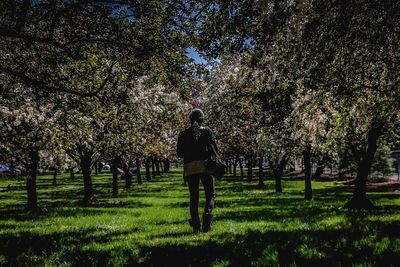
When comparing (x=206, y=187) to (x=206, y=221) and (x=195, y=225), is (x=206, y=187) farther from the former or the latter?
(x=195, y=225)

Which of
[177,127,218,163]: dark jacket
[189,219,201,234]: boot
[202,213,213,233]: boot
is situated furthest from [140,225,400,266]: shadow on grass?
[177,127,218,163]: dark jacket

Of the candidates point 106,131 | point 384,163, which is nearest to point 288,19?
point 106,131

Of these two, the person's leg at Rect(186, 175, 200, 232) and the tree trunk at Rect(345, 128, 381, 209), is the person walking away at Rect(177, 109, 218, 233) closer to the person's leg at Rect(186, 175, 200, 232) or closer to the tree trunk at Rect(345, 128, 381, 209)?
the person's leg at Rect(186, 175, 200, 232)

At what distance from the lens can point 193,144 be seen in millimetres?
9555

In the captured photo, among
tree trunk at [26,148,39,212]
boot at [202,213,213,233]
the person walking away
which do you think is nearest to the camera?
the person walking away

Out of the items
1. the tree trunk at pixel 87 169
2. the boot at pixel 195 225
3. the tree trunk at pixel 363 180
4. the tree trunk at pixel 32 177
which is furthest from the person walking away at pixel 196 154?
the tree trunk at pixel 87 169

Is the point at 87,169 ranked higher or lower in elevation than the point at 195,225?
higher

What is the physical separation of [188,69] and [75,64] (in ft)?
10.0

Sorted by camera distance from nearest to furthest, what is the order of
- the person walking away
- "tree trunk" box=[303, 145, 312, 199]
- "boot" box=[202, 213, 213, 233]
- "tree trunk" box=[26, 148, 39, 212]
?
the person walking away, "boot" box=[202, 213, 213, 233], "tree trunk" box=[26, 148, 39, 212], "tree trunk" box=[303, 145, 312, 199]

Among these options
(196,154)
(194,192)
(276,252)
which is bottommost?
(276,252)

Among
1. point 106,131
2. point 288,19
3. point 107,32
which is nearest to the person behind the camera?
point 288,19

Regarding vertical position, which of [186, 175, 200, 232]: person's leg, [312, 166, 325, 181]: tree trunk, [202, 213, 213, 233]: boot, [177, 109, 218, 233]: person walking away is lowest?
[312, 166, 325, 181]: tree trunk

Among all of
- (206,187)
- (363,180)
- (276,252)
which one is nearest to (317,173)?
(363,180)

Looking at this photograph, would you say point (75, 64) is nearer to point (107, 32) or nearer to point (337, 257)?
point (107, 32)
